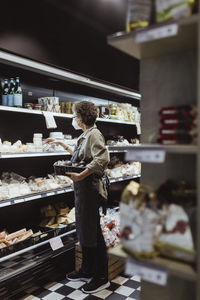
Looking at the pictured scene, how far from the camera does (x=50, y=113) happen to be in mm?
3334

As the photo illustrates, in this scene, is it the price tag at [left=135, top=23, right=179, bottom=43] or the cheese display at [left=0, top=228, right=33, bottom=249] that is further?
the cheese display at [left=0, top=228, right=33, bottom=249]

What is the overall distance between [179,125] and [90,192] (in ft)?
5.88

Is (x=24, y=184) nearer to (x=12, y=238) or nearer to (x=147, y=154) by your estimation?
(x=12, y=238)

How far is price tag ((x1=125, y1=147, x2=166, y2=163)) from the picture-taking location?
124cm

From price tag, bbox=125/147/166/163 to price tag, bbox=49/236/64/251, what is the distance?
2207 millimetres

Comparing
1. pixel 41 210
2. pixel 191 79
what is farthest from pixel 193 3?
pixel 41 210

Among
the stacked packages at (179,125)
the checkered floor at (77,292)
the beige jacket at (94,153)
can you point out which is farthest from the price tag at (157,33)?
the checkered floor at (77,292)

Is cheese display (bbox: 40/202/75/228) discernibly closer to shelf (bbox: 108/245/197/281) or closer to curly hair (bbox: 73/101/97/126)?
curly hair (bbox: 73/101/97/126)

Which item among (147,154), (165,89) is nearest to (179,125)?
(147,154)

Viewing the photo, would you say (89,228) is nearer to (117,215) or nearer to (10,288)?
(10,288)

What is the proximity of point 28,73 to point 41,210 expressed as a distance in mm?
1559

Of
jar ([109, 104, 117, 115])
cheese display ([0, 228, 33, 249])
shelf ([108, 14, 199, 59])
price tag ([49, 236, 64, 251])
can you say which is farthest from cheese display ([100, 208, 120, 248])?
shelf ([108, 14, 199, 59])

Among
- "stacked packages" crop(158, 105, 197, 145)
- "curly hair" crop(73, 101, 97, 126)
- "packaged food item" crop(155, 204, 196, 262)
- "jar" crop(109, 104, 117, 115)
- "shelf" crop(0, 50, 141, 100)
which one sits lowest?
"packaged food item" crop(155, 204, 196, 262)

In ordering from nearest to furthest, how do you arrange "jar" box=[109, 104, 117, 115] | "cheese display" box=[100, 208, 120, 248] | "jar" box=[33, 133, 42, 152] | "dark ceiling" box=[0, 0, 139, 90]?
"dark ceiling" box=[0, 0, 139, 90], "jar" box=[33, 133, 42, 152], "cheese display" box=[100, 208, 120, 248], "jar" box=[109, 104, 117, 115]
